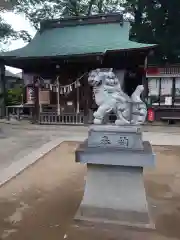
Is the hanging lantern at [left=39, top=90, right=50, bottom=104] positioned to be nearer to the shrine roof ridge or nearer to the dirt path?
the shrine roof ridge

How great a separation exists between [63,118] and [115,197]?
9548 millimetres

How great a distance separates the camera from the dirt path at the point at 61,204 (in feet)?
10.5

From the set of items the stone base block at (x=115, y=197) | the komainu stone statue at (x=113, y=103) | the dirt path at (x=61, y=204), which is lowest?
the dirt path at (x=61, y=204)

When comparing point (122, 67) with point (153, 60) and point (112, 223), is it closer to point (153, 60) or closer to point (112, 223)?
point (153, 60)

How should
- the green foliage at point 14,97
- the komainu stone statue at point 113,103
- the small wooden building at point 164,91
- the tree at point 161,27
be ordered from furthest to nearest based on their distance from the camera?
the green foliage at point 14,97 → the tree at point 161,27 → the small wooden building at point 164,91 → the komainu stone statue at point 113,103

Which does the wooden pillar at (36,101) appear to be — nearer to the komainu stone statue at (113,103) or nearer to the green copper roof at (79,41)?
the green copper roof at (79,41)

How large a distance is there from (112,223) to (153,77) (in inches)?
456

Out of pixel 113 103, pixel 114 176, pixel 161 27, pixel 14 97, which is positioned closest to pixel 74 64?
pixel 161 27

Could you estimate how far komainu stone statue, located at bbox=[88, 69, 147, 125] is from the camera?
11.8ft

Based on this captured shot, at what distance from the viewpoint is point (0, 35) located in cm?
1764

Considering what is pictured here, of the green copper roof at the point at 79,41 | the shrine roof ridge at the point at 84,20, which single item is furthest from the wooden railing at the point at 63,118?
the shrine roof ridge at the point at 84,20

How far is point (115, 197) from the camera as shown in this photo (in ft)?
11.6

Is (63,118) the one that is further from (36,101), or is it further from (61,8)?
(61,8)

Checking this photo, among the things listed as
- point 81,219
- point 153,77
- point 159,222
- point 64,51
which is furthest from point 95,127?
point 153,77
